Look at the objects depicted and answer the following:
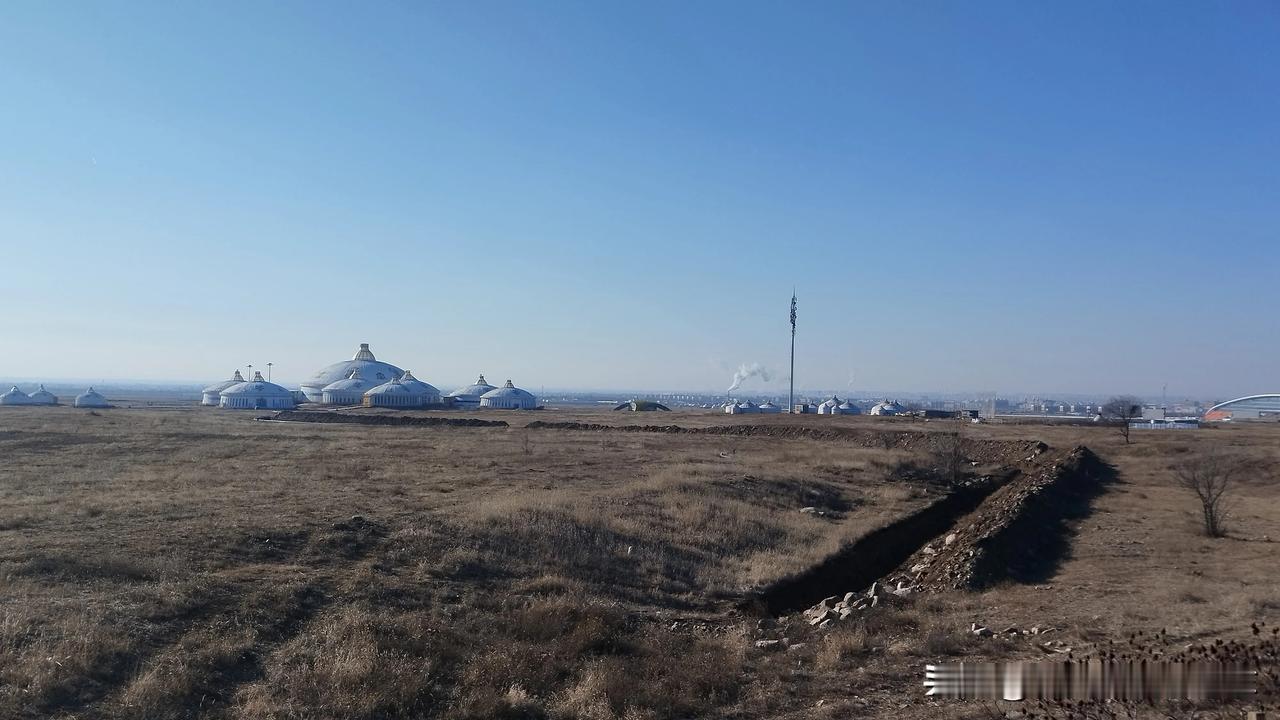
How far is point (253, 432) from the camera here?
2114 inches

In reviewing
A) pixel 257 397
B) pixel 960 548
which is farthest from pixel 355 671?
pixel 257 397

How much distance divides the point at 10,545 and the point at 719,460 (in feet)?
95.0

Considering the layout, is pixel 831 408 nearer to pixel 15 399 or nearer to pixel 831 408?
pixel 831 408

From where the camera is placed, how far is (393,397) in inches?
4171

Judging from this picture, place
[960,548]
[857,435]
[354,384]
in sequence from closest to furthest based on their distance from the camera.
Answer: [960,548] < [857,435] < [354,384]

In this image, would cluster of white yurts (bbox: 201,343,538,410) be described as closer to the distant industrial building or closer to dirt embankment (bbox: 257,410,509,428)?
dirt embankment (bbox: 257,410,509,428)

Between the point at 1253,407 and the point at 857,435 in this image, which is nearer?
the point at 857,435

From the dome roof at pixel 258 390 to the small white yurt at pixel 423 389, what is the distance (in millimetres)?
16391

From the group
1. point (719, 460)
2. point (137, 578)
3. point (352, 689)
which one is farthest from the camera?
point (719, 460)

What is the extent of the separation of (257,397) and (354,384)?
12939mm

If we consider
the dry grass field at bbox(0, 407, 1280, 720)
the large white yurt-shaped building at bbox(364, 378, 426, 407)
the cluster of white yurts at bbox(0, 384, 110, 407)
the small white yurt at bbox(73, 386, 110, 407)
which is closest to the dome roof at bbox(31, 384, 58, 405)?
the cluster of white yurts at bbox(0, 384, 110, 407)

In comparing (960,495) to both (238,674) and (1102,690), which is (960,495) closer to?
(1102,690)

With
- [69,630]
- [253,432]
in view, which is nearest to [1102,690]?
[69,630]

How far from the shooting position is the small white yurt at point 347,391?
116875 mm
